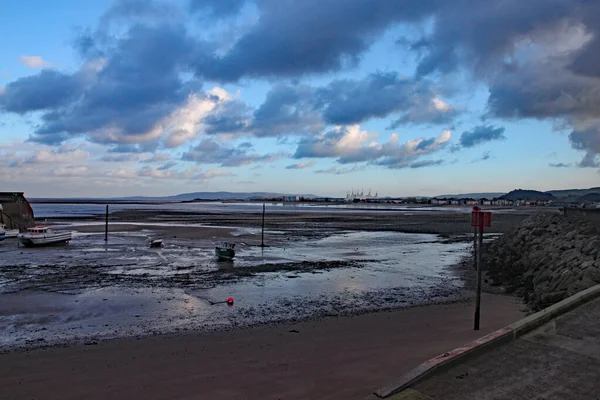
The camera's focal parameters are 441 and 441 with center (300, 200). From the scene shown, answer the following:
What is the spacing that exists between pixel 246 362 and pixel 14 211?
155ft

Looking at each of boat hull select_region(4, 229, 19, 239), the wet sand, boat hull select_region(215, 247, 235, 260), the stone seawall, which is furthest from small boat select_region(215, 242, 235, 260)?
boat hull select_region(4, 229, 19, 239)

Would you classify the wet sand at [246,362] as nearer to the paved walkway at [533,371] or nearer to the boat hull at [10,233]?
the paved walkway at [533,371]

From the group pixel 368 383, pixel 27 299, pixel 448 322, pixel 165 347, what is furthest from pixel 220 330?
pixel 27 299

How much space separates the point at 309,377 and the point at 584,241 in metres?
15.1

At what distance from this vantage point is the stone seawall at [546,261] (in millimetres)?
12781

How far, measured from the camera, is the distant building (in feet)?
148

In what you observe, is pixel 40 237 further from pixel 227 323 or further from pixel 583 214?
pixel 583 214

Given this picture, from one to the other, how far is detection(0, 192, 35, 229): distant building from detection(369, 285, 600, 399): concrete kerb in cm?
4872

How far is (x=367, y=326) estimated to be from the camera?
474 inches

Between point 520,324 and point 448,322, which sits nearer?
point 520,324

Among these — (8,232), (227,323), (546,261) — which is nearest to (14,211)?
(8,232)

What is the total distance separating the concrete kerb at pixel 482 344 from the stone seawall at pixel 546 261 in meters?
2.51

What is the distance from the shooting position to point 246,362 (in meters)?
9.05

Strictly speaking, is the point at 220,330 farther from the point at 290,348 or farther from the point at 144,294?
the point at 144,294
